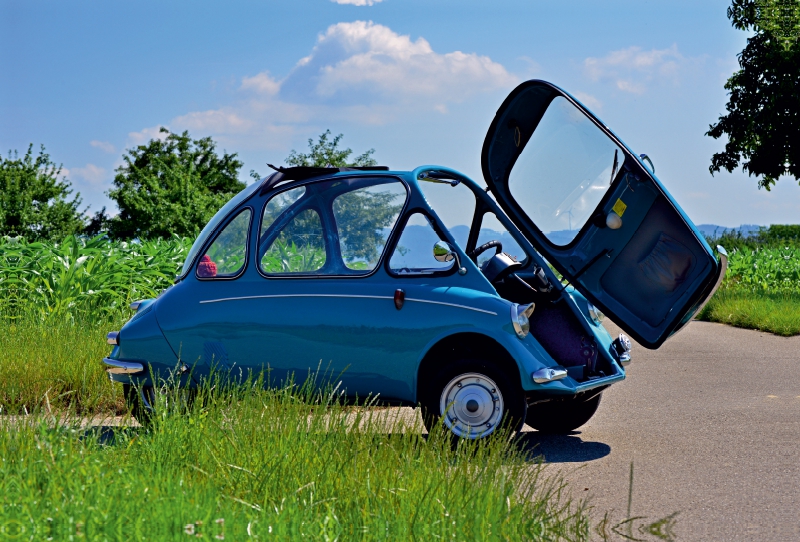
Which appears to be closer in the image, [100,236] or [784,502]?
[784,502]

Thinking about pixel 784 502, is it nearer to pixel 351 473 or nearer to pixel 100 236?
pixel 351 473

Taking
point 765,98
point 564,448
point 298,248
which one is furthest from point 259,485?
point 765,98

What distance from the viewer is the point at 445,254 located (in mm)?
6699

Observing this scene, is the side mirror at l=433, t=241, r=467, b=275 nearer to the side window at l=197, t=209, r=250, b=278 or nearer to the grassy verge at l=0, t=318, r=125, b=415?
the side window at l=197, t=209, r=250, b=278

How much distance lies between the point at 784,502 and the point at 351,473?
2838mm

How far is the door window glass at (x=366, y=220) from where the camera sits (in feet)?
22.8

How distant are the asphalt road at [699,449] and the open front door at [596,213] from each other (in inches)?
38.3

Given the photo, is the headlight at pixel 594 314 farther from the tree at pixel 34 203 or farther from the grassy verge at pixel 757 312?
the tree at pixel 34 203

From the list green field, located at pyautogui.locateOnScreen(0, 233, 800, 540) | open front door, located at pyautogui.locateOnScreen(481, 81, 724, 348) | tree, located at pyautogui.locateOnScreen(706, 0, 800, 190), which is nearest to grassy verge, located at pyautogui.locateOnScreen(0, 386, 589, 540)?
green field, located at pyautogui.locateOnScreen(0, 233, 800, 540)

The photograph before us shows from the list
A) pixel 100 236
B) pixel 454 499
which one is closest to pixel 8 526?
pixel 454 499

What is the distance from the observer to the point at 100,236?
→ 1465cm

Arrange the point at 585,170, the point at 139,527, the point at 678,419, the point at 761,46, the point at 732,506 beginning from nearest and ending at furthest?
1. the point at 139,527
2. the point at 732,506
3. the point at 585,170
4. the point at 678,419
5. the point at 761,46

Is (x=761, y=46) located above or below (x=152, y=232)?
above

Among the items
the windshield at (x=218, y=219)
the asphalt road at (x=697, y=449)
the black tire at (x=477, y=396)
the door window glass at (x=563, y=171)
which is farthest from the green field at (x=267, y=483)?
the door window glass at (x=563, y=171)
